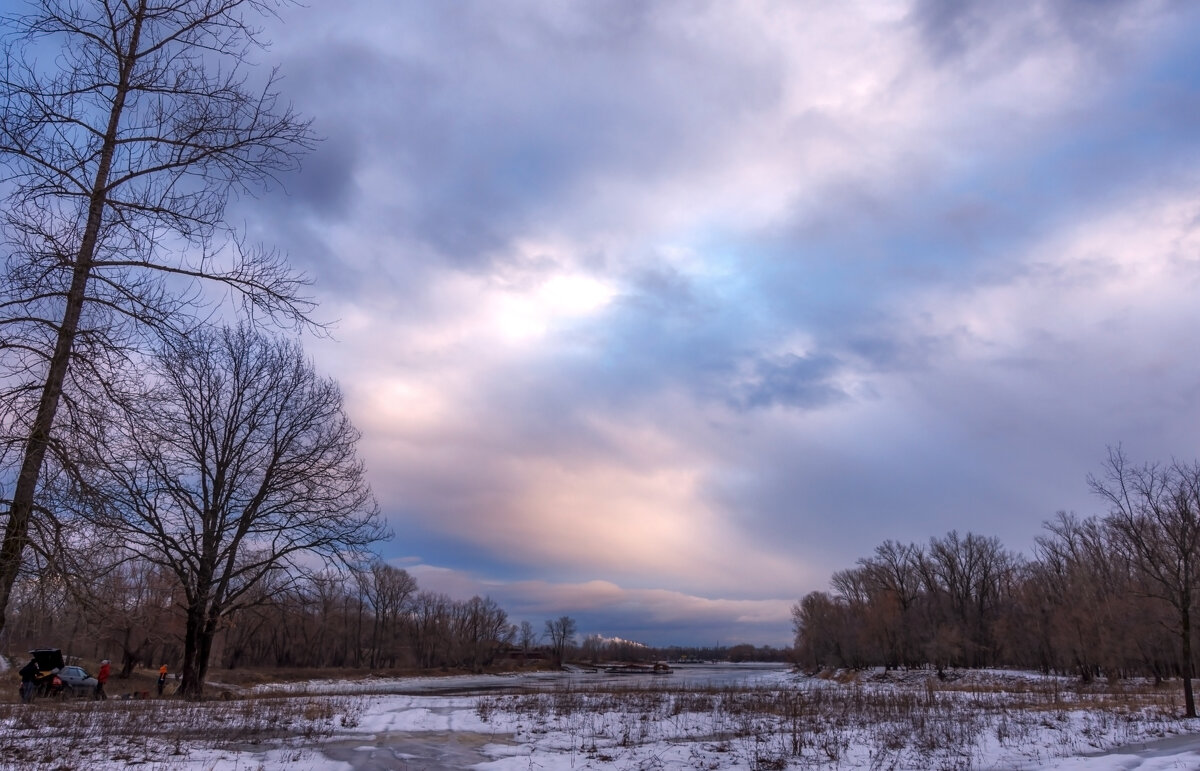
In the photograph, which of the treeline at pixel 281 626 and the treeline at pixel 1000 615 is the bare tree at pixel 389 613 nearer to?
the treeline at pixel 281 626

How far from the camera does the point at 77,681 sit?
1173 inches

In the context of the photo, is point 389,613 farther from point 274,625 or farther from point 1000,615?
point 1000,615

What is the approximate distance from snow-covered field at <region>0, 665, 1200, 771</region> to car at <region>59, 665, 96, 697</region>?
13.6 m

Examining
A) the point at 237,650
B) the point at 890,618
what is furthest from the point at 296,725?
the point at 890,618

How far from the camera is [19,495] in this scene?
19.0 ft

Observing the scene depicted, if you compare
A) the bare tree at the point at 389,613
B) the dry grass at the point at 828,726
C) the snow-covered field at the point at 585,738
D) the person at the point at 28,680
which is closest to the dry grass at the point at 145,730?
the snow-covered field at the point at 585,738

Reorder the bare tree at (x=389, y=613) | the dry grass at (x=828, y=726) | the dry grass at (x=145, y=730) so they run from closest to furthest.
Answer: the dry grass at (x=145, y=730) < the dry grass at (x=828, y=726) < the bare tree at (x=389, y=613)

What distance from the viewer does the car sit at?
93.4 feet

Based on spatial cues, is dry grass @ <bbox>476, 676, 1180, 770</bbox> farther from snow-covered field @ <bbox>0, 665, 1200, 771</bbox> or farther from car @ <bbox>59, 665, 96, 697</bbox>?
car @ <bbox>59, 665, 96, 697</bbox>

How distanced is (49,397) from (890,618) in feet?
313

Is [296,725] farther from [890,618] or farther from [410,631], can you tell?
[410,631]

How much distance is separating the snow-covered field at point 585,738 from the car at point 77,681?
13581mm

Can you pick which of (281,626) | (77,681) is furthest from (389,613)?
(77,681)

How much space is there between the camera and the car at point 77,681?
2847cm
